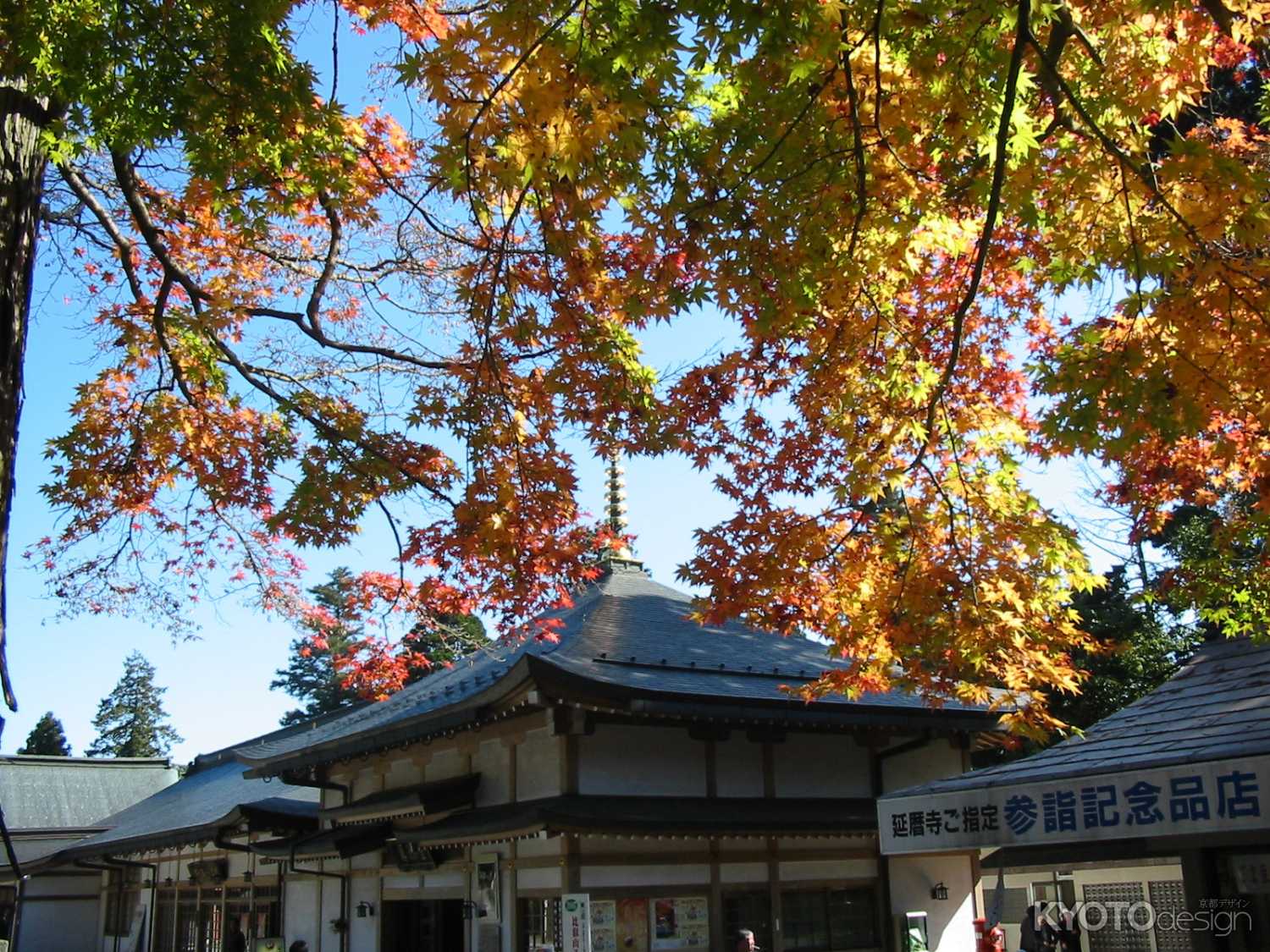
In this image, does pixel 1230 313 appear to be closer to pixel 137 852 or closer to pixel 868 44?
pixel 868 44

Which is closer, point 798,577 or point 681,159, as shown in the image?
point 681,159

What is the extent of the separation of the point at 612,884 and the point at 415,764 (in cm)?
453

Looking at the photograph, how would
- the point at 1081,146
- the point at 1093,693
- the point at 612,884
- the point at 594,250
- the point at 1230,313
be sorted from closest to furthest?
1. the point at 1230,313
2. the point at 1081,146
3. the point at 594,250
4. the point at 612,884
5. the point at 1093,693

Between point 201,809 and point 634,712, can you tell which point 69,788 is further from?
point 634,712

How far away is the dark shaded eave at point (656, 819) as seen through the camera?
11.4 metres

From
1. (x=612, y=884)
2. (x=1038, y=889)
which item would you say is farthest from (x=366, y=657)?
(x=1038, y=889)

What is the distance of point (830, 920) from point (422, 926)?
6.05m

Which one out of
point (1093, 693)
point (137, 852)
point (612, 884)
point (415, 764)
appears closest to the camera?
point (612, 884)

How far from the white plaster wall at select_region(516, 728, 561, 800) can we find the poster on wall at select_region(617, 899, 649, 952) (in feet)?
5.01

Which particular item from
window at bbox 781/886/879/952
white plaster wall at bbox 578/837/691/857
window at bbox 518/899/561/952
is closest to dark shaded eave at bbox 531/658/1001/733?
white plaster wall at bbox 578/837/691/857

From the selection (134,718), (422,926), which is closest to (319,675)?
(134,718)

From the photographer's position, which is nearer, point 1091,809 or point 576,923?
point 1091,809

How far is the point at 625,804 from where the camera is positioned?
1225cm

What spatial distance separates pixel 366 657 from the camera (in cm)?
1420
